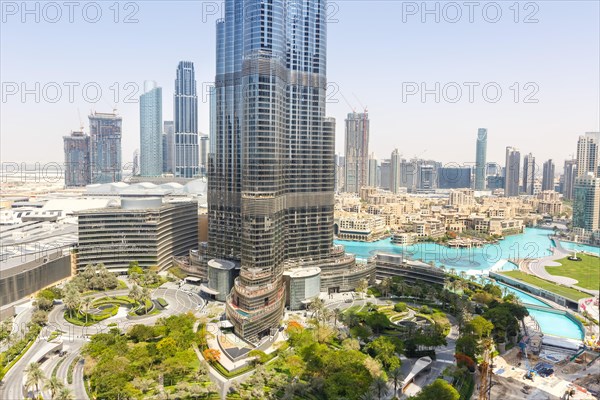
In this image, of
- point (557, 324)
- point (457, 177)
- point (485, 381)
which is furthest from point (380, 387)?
point (457, 177)

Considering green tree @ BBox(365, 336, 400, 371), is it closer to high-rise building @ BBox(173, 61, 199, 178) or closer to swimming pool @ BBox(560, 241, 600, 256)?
swimming pool @ BBox(560, 241, 600, 256)

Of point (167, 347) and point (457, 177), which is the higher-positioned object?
point (457, 177)

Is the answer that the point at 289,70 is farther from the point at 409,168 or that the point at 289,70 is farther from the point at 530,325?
the point at 409,168

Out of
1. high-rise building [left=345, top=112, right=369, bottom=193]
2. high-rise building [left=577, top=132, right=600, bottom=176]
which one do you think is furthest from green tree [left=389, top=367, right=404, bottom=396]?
high-rise building [left=345, top=112, right=369, bottom=193]

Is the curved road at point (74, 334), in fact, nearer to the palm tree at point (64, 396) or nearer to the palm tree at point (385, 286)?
the palm tree at point (64, 396)

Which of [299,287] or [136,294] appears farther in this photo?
[299,287]

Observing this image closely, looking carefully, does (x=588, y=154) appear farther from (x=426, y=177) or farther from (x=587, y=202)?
(x=426, y=177)

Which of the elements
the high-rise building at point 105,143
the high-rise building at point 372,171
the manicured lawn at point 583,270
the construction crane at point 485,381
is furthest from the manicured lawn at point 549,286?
the high-rise building at point 105,143

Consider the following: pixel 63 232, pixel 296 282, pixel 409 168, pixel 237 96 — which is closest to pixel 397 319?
pixel 296 282
